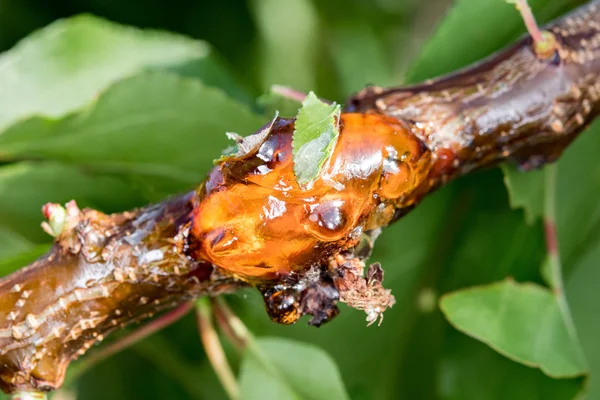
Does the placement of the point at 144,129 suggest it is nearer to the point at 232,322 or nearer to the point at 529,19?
the point at 232,322

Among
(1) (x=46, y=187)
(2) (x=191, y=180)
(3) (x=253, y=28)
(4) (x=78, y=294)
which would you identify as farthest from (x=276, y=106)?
(3) (x=253, y=28)

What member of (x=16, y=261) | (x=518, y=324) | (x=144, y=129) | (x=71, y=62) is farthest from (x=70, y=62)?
(x=518, y=324)

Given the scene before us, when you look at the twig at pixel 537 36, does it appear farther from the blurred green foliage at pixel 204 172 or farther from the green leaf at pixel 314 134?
the green leaf at pixel 314 134

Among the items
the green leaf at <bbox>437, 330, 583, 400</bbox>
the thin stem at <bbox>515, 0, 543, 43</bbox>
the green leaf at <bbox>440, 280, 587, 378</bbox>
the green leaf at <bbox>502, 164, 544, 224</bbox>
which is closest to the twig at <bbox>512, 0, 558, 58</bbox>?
the thin stem at <bbox>515, 0, 543, 43</bbox>

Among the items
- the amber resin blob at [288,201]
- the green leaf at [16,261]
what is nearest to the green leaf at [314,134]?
the amber resin blob at [288,201]

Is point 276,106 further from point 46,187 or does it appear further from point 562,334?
point 562,334

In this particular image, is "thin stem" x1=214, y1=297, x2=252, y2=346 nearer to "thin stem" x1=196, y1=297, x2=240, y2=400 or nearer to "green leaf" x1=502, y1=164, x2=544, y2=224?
"thin stem" x1=196, y1=297, x2=240, y2=400

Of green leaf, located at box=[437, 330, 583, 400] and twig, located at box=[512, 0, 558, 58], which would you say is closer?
twig, located at box=[512, 0, 558, 58]
